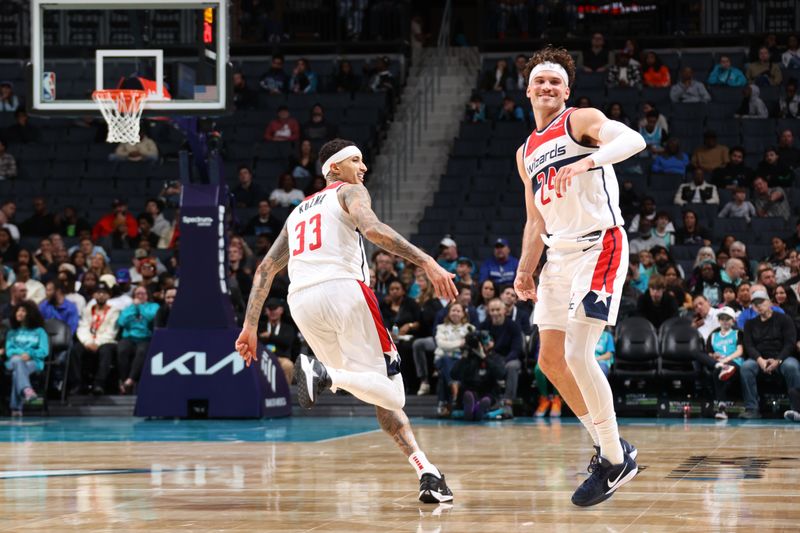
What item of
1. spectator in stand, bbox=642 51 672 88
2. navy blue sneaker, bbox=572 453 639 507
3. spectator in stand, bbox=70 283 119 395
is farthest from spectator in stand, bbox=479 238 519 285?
navy blue sneaker, bbox=572 453 639 507

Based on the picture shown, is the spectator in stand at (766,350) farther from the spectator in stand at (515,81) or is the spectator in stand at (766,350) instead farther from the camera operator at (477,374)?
the spectator in stand at (515,81)

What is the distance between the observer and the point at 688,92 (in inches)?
818

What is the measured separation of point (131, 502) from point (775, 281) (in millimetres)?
10772

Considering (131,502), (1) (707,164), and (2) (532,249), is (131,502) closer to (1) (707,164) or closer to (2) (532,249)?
(2) (532,249)

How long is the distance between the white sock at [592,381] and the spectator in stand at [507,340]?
859cm

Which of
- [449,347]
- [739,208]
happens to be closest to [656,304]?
[449,347]

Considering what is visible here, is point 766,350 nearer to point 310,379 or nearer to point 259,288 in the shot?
point 259,288

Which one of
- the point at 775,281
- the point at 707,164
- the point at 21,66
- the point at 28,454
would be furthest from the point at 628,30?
the point at 28,454

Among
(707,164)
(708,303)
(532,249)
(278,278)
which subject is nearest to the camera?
(532,249)

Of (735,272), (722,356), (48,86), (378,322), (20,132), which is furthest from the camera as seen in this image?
(20,132)

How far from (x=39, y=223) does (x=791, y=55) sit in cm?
1256

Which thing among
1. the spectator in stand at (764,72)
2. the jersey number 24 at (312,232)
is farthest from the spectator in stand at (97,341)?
the spectator in stand at (764,72)

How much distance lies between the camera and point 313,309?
22.3 feet

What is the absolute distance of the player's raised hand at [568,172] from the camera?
5945 millimetres
